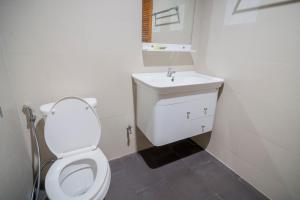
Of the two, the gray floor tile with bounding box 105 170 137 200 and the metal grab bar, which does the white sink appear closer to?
the gray floor tile with bounding box 105 170 137 200

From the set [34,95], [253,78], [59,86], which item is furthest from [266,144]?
[34,95]

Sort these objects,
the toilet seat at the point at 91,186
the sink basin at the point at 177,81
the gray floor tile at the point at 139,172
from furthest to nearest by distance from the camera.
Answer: the gray floor tile at the point at 139,172 < the sink basin at the point at 177,81 < the toilet seat at the point at 91,186

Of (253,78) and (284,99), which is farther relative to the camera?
(253,78)

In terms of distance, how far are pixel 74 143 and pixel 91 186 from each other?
0.39 m

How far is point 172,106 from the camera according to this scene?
127 cm

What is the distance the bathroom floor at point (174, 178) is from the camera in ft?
4.28

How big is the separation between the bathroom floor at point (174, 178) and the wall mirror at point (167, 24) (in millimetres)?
1198

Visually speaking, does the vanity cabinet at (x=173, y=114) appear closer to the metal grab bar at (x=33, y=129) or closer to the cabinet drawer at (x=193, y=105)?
the cabinet drawer at (x=193, y=105)

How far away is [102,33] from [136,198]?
1.40 meters

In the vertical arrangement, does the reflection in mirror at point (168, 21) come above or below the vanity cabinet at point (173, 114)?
above

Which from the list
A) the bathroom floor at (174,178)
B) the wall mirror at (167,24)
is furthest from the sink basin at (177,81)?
the bathroom floor at (174,178)

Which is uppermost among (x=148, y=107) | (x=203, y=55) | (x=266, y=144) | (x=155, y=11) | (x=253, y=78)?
(x=155, y=11)

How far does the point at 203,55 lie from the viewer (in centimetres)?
169

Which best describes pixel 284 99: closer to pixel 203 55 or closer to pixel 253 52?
pixel 253 52
